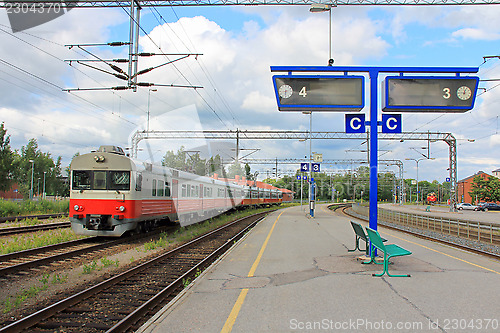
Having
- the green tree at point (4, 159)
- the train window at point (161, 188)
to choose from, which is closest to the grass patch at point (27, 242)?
the train window at point (161, 188)

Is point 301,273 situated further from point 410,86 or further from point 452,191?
point 452,191

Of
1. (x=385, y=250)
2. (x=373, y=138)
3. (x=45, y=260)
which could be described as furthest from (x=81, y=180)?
(x=385, y=250)

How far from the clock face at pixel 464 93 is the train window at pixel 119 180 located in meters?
10.4

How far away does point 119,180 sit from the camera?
1308cm

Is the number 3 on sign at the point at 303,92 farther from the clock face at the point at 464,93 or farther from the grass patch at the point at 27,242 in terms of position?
the grass patch at the point at 27,242

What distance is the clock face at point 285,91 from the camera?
8.84 meters

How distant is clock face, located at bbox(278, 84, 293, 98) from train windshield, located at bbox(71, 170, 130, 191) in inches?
269

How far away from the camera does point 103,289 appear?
22.3 ft

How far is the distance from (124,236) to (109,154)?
3.33 m

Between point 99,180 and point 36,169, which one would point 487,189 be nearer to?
point 99,180

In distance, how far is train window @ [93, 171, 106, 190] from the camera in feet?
43.0

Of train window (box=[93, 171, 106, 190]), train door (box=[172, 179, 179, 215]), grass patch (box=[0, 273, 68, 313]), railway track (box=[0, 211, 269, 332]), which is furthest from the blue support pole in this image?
train door (box=[172, 179, 179, 215])

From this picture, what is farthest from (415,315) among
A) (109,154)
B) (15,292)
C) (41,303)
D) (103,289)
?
(109,154)

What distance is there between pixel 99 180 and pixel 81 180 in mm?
724
